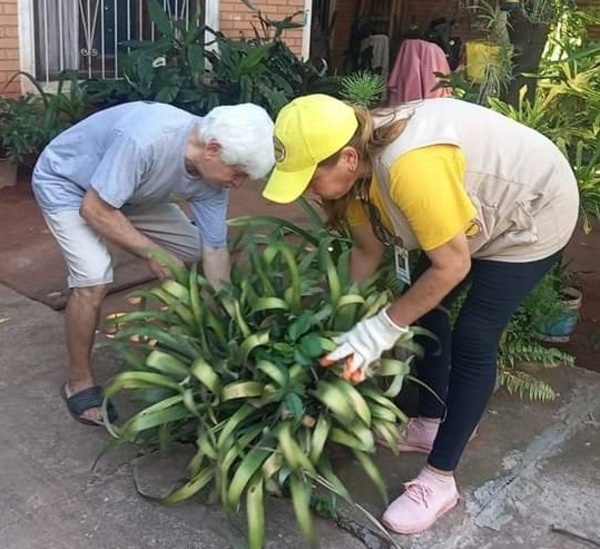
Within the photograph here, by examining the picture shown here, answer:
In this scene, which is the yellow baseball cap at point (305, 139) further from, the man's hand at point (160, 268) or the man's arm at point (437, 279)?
the man's hand at point (160, 268)

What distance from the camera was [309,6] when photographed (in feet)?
27.9

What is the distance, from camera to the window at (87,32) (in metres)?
6.39

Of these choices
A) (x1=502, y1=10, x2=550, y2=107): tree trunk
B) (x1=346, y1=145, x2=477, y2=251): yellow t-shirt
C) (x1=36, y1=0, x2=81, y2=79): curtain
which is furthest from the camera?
(x1=36, y1=0, x2=81, y2=79): curtain

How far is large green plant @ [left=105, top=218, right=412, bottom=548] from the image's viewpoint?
7.98 ft

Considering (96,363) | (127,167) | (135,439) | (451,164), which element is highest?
(451,164)

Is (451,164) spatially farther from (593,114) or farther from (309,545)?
(593,114)

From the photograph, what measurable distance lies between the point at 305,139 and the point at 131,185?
895 millimetres

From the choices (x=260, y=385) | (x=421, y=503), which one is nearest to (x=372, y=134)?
(x=260, y=385)

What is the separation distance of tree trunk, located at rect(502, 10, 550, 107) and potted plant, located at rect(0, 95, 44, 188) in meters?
3.39

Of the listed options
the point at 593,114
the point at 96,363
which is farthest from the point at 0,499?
the point at 593,114

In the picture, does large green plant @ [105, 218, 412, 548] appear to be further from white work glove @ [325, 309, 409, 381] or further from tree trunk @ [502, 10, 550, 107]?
tree trunk @ [502, 10, 550, 107]

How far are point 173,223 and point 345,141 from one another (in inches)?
52.5

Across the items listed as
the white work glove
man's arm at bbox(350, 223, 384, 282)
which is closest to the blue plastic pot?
man's arm at bbox(350, 223, 384, 282)

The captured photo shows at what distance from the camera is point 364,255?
2859 millimetres
